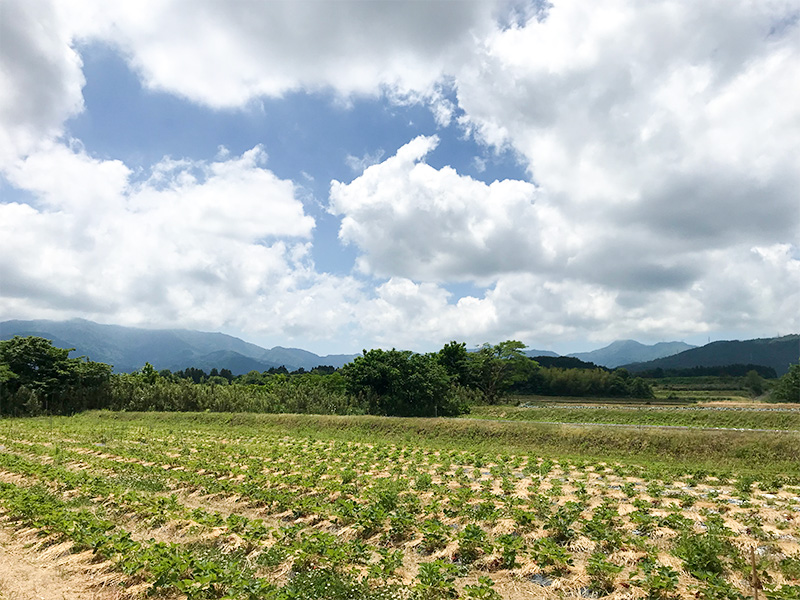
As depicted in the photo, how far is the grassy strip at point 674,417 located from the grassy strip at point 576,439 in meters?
9.97

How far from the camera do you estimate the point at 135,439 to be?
29062 mm

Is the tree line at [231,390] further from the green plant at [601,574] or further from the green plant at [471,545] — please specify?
the green plant at [601,574]

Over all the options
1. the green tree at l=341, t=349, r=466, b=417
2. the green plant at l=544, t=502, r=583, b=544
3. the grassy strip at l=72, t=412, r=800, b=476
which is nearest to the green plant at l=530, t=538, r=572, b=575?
the green plant at l=544, t=502, r=583, b=544

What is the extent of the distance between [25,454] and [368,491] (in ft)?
71.8

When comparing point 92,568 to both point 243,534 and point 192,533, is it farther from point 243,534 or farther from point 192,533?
point 243,534

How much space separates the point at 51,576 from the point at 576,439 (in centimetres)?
2530

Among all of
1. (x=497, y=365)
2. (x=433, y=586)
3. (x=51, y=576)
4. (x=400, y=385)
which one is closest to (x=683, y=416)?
(x=400, y=385)

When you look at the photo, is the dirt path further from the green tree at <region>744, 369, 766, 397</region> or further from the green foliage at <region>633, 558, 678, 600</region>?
the green tree at <region>744, 369, 766, 397</region>

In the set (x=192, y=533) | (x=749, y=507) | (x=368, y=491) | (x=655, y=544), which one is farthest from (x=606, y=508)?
(x=192, y=533)

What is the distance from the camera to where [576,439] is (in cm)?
2655

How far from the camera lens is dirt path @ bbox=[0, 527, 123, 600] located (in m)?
8.21

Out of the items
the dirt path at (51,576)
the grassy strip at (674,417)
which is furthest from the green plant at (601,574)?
the grassy strip at (674,417)

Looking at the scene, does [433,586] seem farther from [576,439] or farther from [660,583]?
[576,439]

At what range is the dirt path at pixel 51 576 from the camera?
26.9ft
